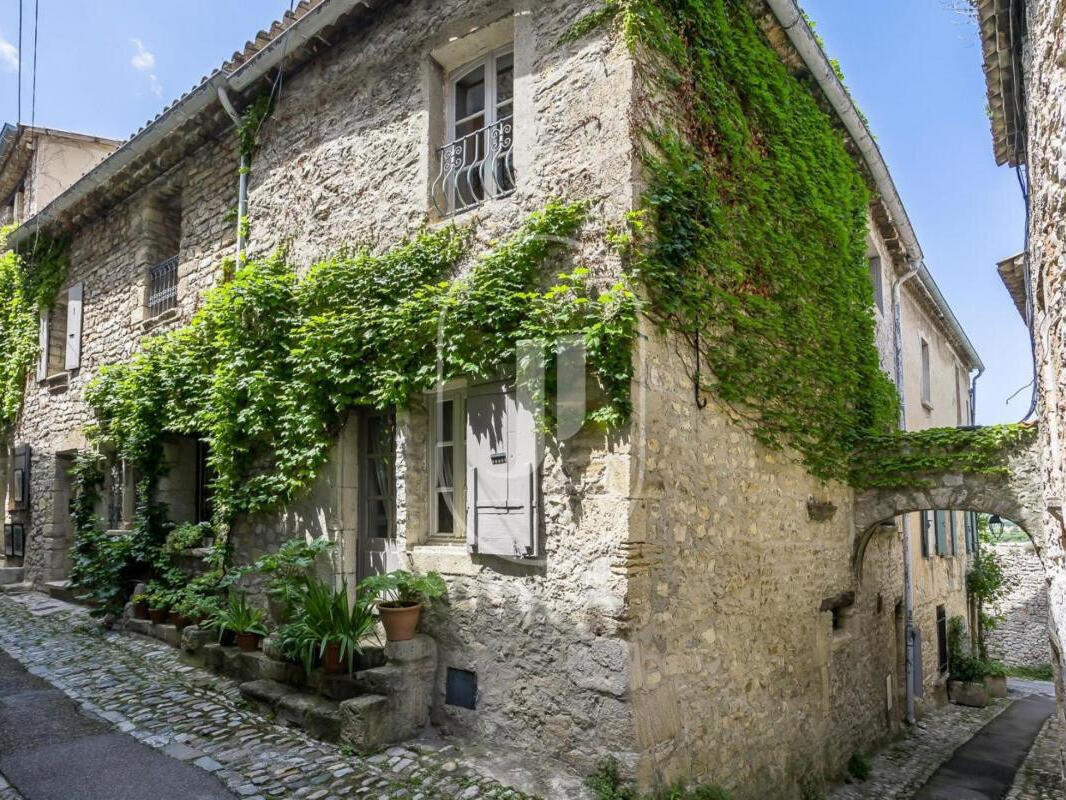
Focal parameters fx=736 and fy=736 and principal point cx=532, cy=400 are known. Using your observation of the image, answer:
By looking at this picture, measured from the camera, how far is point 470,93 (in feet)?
19.3

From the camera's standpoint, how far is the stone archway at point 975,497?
6.29 m

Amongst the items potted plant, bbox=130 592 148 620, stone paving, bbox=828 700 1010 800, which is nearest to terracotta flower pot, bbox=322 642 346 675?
potted plant, bbox=130 592 148 620

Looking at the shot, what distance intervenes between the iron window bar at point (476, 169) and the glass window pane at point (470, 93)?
31 centimetres

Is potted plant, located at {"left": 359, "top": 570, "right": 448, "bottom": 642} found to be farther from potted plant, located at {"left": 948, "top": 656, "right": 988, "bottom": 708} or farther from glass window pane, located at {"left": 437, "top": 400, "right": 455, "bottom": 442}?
potted plant, located at {"left": 948, "top": 656, "right": 988, "bottom": 708}

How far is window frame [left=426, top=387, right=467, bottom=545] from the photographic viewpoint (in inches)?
212

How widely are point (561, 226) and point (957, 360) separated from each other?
541 inches

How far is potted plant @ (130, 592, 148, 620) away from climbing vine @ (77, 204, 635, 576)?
0.63 metres

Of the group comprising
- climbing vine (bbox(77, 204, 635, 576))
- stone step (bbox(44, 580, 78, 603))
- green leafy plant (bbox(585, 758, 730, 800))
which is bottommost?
green leafy plant (bbox(585, 758, 730, 800))

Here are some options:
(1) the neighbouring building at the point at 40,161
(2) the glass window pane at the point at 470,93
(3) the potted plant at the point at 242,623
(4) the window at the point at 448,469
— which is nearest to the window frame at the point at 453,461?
(4) the window at the point at 448,469

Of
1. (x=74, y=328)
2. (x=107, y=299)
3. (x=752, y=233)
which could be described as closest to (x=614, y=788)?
(x=752, y=233)

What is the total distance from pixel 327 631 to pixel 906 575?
24.5 feet

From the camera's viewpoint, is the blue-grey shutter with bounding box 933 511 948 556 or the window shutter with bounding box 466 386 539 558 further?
the blue-grey shutter with bounding box 933 511 948 556

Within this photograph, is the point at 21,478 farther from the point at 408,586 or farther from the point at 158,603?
the point at 408,586

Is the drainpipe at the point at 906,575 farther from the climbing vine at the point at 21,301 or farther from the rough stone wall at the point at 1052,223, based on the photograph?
the climbing vine at the point at 21,301
